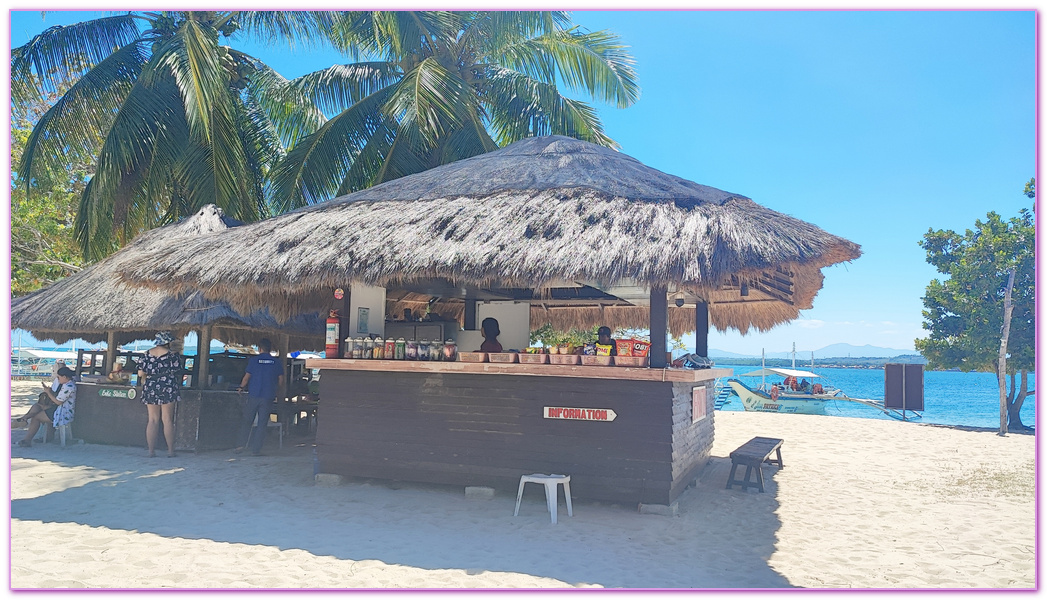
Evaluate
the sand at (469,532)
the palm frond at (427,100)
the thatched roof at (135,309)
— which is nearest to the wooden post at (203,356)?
the thatched roof at (135,309)

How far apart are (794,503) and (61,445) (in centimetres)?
813

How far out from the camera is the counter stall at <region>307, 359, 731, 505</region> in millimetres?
5480

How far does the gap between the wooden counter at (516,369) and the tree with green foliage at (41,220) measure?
10679 millimetres

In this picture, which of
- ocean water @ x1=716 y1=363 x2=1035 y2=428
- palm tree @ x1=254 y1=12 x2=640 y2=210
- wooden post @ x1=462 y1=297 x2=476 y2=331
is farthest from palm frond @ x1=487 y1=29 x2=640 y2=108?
ocean water @ x1=716 y1=363 x2=1035 y2=428

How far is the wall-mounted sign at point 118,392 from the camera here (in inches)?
330

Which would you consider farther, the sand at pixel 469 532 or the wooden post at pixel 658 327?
the wooden post at pixel 658 327

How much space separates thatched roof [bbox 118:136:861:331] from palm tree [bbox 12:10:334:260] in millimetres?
4409

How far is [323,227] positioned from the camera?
21.5 ft

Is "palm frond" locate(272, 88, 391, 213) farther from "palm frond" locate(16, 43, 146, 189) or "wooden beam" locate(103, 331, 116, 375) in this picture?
"wooden beam" locate(103, 331, 116, 375)

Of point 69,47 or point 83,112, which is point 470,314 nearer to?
point 83,112

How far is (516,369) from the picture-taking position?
221 inches

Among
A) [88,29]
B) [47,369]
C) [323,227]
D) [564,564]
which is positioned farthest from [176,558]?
[47,369]

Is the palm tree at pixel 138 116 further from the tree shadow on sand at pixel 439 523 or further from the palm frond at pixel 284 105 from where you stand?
the tree shadow on sand at pixel 439 523

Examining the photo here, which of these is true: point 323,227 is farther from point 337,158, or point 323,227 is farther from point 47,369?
point 47,369
